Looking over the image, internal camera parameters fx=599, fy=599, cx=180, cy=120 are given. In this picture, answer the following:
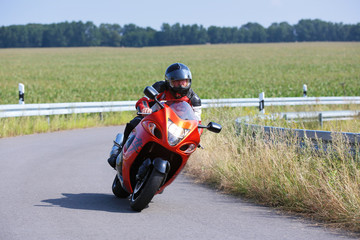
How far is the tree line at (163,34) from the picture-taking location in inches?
5955

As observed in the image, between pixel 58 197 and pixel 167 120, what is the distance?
2.30 m

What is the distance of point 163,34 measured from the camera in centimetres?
15775

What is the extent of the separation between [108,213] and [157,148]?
0.96 meters

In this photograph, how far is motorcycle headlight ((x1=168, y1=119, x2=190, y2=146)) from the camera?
630 centimetres

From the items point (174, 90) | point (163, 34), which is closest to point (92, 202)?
point (174, 90)

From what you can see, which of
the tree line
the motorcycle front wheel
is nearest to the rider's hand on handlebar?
the motorcycle front wheel

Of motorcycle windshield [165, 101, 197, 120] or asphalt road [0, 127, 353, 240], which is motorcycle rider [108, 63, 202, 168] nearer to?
motorcycle windshield [165, 101, 197, 120]

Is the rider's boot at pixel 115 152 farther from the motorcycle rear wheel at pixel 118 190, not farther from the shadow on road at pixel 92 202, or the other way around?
the shadow on road at pixel 92 202

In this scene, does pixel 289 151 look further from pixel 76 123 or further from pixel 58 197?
pixel 76 123

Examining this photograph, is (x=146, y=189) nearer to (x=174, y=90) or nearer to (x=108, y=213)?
(x=108, y=213)

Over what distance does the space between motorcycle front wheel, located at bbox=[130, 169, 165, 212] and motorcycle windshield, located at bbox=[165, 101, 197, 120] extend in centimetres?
68

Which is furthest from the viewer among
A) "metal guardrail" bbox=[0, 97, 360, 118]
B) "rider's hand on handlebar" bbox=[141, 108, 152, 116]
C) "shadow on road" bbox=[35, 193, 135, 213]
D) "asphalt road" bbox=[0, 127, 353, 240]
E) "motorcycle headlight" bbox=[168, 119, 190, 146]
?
"metal guardrail" bbox=[0, 97, 360, 118]

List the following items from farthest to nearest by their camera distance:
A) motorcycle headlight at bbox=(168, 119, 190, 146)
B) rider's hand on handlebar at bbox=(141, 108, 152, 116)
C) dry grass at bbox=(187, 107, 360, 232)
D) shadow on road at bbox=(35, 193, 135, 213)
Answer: shadow on road at bbox=(35, 193, 135, 213) → rider's hand on handlebar at bbox=(141, 108, 152, 116) → dry grass at bbox=(187, 107, 360, 232) → motorcycle headlight at bbox=(168, 119, 190, 146)

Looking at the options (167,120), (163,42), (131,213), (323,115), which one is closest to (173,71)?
(167,120)
